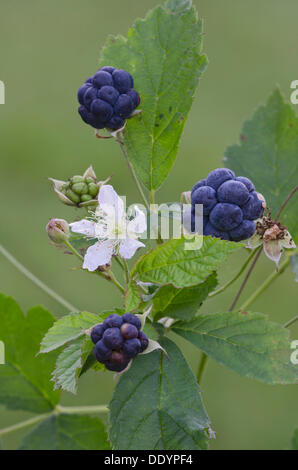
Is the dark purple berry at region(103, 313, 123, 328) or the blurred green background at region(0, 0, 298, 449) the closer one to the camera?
the dark purple berry at region(103, 313, 123, 328)

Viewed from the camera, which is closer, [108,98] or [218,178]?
[218,178]

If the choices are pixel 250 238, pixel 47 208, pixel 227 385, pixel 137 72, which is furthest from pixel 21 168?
pixel 250 238

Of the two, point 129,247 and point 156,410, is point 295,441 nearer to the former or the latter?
point 156,410

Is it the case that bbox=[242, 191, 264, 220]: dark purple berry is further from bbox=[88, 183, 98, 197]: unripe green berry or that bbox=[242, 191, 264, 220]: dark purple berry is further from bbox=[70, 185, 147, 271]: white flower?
bbox=[88, 183, 98, 197]: unripe green berry

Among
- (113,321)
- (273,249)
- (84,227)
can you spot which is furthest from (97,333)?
(273,249)

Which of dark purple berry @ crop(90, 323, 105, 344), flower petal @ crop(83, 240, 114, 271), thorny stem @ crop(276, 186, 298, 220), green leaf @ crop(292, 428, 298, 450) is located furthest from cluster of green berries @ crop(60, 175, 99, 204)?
green leaf @ crop(292, 428, 298, 450)

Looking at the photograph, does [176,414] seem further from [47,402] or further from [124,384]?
[47,402]
